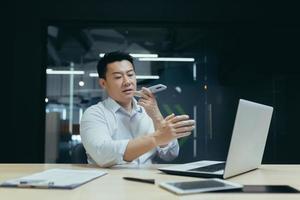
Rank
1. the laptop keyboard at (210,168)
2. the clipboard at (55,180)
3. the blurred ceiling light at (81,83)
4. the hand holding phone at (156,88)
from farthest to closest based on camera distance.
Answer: the blurred ceiling light at (81,83), the hand holding phone at (156,88), the laptop keyboard at (210,168), the clipboard at (55,180)

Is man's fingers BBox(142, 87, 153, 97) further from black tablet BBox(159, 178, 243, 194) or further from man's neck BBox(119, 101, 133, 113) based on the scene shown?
black tablet BBox(159, 178, 243, 194)

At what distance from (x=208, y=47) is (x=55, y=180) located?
2706 millimetres

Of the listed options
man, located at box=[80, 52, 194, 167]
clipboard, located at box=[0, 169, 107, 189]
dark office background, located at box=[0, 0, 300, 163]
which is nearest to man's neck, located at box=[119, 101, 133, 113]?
man, located at box=[80, 52, 194, 167]

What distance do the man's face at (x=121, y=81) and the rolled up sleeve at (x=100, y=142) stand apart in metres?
0.16

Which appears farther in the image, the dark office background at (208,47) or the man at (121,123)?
the dark office background at (208,47)

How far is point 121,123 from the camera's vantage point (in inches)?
74.0

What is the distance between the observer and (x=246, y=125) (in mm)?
1159

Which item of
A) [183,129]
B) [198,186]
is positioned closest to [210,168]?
[183,129]

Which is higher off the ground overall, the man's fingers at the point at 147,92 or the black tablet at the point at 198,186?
the man's fingers at the point at 147,92

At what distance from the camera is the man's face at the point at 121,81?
73.2 inches

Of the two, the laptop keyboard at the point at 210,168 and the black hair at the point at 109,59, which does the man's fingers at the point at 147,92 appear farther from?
the laptop keyboard at the point at 210,168

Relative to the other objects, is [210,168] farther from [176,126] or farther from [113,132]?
[113,132]

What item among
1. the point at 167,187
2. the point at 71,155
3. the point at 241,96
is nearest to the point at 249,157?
the point at 167,187

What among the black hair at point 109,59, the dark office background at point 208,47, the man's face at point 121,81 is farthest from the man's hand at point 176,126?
the dark office background at point 208,47
